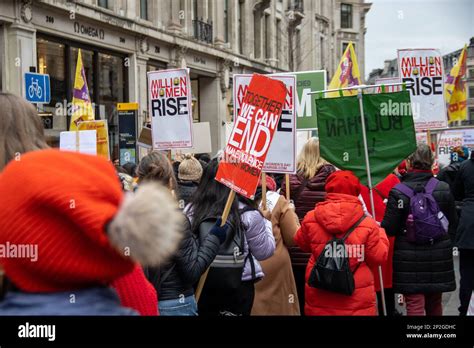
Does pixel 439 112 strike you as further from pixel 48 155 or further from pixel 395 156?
pixel 48 155

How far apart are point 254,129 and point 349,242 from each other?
112 centimetres

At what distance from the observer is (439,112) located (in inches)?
346

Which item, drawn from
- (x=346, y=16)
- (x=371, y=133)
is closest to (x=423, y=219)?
(x=371, y=133)

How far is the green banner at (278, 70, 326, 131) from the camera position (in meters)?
9.27

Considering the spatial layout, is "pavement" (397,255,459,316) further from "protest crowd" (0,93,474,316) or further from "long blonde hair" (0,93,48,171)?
"long blonde hair" (0,93,48,171)

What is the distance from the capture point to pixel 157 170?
4.79m

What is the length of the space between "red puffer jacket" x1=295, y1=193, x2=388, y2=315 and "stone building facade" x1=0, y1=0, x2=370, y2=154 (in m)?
11.0

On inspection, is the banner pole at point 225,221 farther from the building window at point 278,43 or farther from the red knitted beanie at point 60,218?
the building window at point 278,43

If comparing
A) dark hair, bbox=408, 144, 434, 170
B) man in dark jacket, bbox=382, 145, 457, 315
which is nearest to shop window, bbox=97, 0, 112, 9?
dark hair, bbox=408, 144, 434, 170

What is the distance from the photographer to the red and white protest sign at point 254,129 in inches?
204

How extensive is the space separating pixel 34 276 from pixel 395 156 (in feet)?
15.2

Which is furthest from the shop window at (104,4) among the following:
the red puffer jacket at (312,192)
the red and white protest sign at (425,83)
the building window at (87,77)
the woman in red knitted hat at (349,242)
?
the woman in red knitted hat at (349,242)

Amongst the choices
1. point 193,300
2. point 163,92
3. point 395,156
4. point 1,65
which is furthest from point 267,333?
point 1,65

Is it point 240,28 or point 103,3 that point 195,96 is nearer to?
point 240,28
